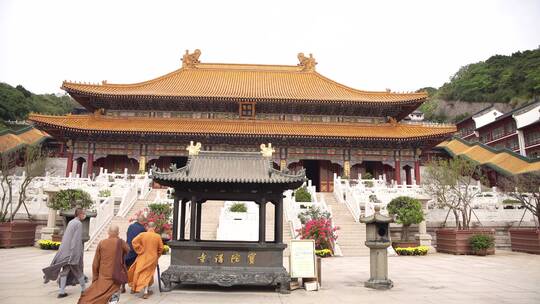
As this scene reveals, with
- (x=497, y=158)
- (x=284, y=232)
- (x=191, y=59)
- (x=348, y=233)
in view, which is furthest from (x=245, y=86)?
(x=497, y=158)

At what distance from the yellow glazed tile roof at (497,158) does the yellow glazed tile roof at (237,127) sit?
935cm

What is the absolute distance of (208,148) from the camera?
25.7 m

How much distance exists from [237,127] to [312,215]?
11.7 m

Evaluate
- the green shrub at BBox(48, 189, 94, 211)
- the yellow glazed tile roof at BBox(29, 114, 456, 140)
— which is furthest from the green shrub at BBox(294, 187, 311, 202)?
the green shrub at BBox(48, 189, 94, 211)

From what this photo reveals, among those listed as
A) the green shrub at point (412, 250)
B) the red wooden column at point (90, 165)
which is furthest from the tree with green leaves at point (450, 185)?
the red wooden column at point (90, 165)

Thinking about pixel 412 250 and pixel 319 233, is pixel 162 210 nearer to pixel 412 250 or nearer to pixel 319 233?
pixel 319 233

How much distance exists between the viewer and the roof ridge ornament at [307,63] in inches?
1316

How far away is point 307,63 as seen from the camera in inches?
1321

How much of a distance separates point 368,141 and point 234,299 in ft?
65.3

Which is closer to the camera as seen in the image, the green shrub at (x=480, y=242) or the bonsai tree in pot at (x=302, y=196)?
the green shrub at (x=480, y=242)

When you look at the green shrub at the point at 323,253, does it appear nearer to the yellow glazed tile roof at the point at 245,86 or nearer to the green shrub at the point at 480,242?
the green shrub at the point at 480,242

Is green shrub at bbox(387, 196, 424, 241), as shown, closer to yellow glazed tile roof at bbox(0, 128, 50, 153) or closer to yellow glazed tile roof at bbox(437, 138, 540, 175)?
yellow glazed tile roof at bbox(437, 138, 540, 175)

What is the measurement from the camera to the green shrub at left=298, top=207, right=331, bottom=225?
15.5 m

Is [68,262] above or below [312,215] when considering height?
below
